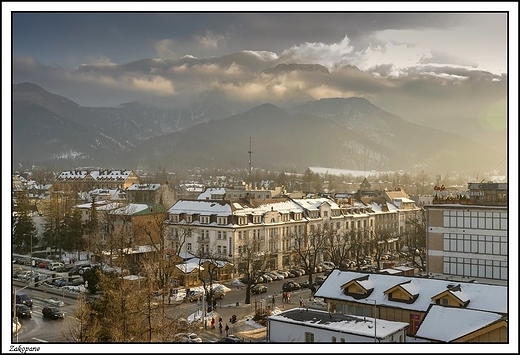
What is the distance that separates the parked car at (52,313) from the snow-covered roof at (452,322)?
8762 mm

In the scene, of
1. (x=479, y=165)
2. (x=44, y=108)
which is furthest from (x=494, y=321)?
(x=44, y=108)

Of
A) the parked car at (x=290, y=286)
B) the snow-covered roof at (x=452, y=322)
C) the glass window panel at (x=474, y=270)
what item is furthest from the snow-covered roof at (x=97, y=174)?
the snow-covered roof at (x=452, y=322)

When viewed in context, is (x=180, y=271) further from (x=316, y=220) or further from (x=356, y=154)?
(x=356, y=154)

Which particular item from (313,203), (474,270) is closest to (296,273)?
(313,203)

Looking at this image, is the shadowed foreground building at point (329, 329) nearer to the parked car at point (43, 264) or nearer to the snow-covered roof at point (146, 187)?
the parked car at point (43, 264)

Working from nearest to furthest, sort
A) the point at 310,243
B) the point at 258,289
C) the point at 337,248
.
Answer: the point at 258,289, the point at 310,243, the point at 337,248

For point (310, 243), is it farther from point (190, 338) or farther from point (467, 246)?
point (190, 338)

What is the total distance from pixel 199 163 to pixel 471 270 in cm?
3972

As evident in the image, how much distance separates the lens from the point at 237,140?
48.8 m

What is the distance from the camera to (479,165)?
32.3m

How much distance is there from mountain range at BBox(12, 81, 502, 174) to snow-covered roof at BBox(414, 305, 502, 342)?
28951 millimetres

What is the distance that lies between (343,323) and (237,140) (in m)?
40.1

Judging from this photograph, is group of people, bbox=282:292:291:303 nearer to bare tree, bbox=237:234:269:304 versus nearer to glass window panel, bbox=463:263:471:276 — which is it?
bare tree, bbox=237:234:269:304

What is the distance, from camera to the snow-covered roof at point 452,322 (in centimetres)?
893
